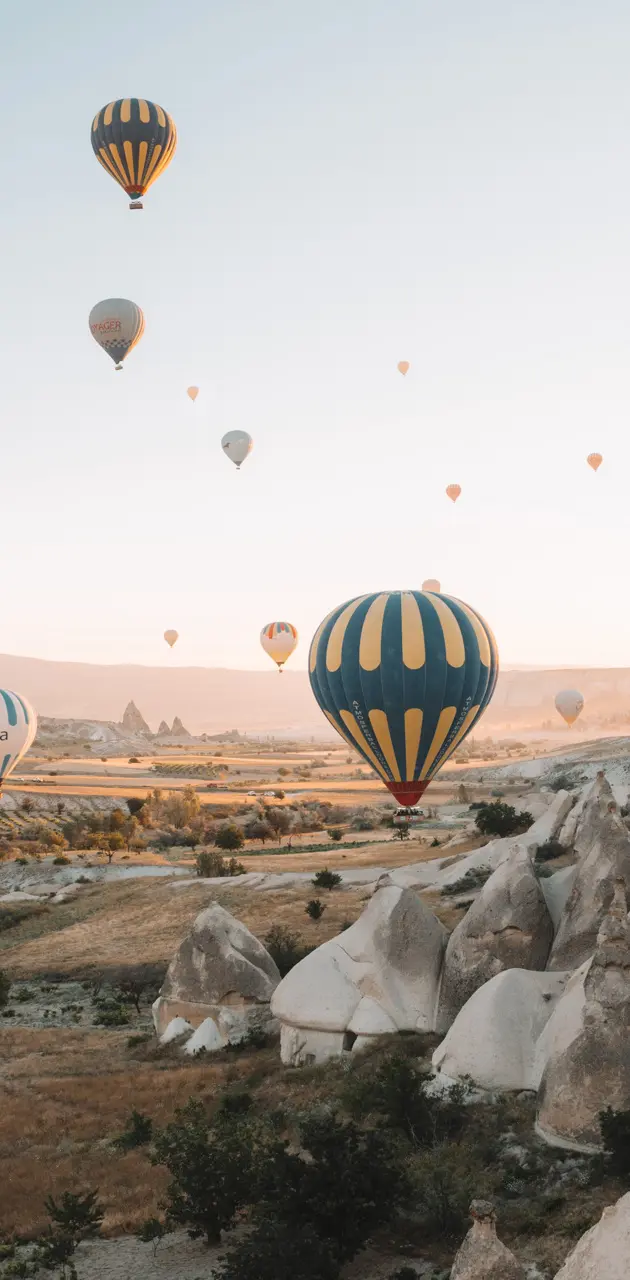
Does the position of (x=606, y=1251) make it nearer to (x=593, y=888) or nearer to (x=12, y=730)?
(x=593, y=888)

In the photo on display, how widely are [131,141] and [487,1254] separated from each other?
56952mm

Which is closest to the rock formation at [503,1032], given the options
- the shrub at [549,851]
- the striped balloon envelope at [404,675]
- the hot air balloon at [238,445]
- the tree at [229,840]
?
the striped balloon envelope at [404,675]

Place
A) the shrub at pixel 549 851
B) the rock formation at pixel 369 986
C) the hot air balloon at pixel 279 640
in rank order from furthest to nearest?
the hot air balloon at pixel 279 640, the shrub at pixel 549 851, the rock formation at pixel 369 986

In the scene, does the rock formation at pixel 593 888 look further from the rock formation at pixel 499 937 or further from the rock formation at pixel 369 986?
the rock formation at pixel 369 986

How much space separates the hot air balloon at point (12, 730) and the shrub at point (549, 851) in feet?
128

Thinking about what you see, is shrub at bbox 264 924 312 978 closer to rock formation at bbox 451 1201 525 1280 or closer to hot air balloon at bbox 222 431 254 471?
rock formation at bbox 451 1201 525 1280

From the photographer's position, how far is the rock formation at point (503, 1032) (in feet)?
81.3

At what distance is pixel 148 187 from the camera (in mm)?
60062

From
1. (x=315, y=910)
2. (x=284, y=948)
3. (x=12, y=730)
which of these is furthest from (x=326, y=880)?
(x=12, y=730)

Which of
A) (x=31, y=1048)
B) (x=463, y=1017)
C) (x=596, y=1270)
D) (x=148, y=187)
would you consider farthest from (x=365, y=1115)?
(x=148, y=187)

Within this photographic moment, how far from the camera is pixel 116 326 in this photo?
66.5 metres

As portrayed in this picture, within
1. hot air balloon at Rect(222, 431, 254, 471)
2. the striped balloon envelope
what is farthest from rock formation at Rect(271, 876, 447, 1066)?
hot air balloon at Rect(222, 431, 254, 471)

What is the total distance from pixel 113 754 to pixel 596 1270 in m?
185

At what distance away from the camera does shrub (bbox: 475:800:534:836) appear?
58.6m
